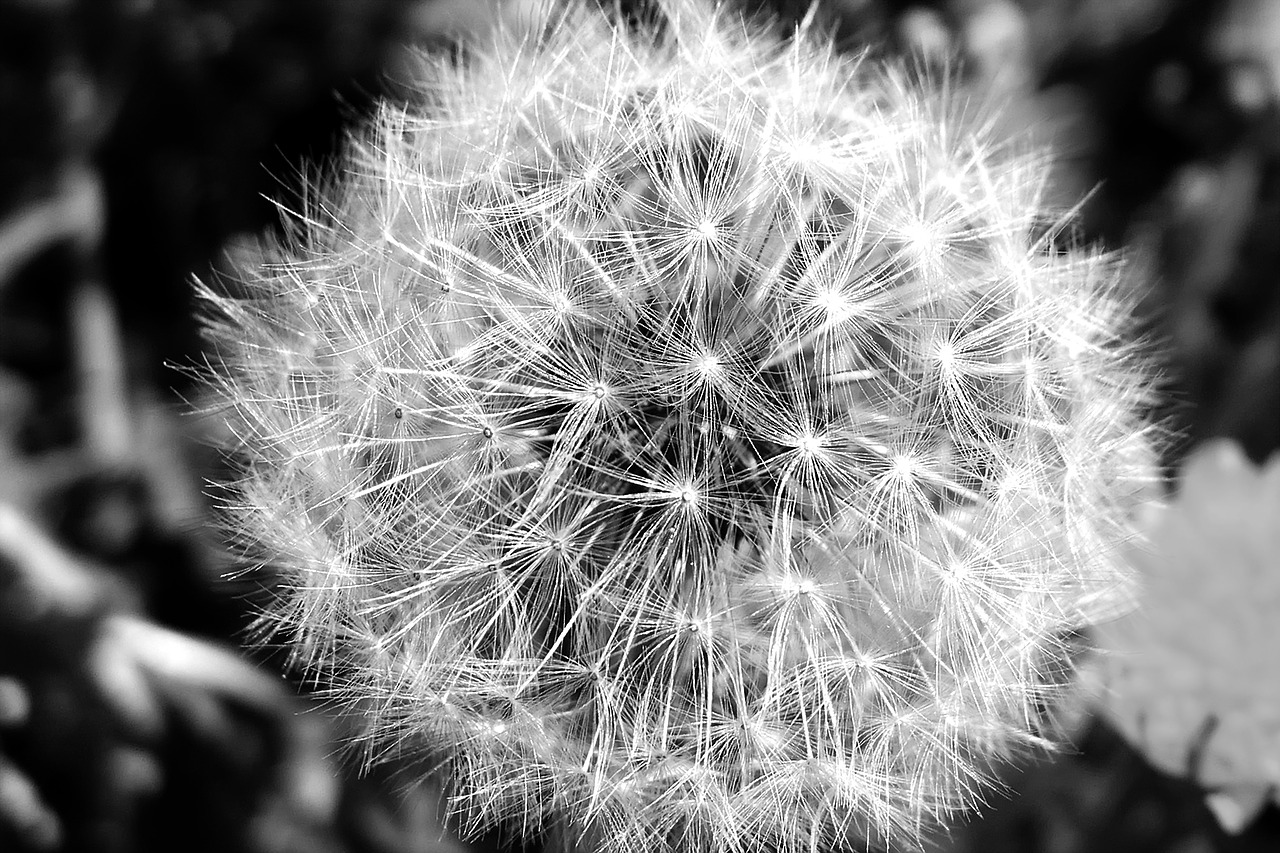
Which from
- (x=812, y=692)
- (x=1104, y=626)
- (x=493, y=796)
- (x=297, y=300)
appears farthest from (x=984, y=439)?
(x=297, y=300)

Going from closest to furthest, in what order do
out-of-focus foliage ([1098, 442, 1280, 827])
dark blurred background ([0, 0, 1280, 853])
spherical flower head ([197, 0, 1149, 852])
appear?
spherical flower head ([197, 0, 1149, 852]) < out-of-focus foliage ([1098, 442, 1280, 827]) < dark blurred background ([0, 0, 1280, 853])

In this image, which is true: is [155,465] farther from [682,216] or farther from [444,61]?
[682,216]

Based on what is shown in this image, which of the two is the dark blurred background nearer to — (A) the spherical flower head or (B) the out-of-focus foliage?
(B) the out-of-focus foliage

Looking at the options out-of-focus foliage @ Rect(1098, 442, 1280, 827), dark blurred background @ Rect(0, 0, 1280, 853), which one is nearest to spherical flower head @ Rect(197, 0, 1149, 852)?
out-of-focus foliage @ Rect(1098, 442, 1280, 827)

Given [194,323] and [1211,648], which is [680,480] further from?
[194,323]

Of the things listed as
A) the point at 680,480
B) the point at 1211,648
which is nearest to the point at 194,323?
the point at 680,480

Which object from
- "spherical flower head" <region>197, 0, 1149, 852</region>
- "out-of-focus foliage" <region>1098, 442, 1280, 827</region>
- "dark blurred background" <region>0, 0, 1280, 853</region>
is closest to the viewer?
"spherical flower head" <region>197, 0, 1149, 852</region>
